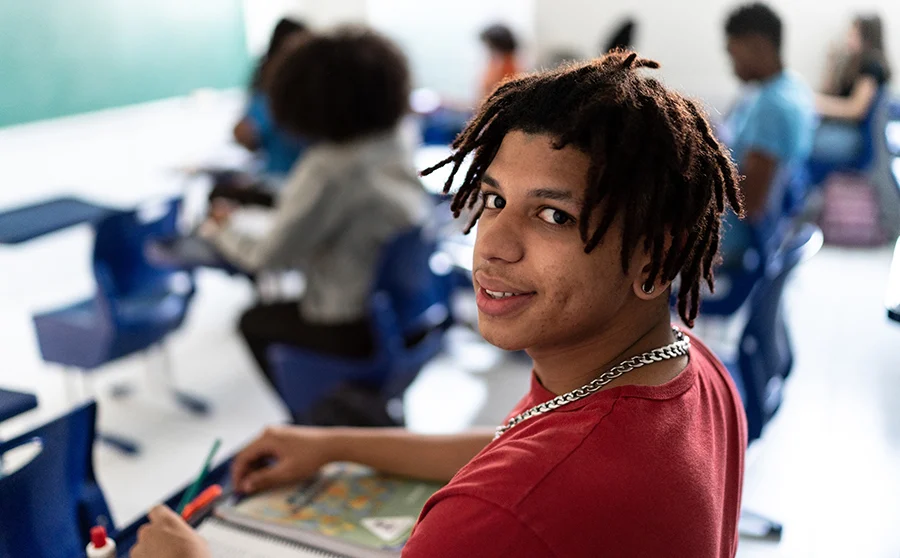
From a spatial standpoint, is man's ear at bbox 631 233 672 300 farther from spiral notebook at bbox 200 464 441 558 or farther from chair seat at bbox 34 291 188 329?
chair seat at bbox 34 291 188 329

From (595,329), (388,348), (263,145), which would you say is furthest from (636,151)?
(263,145)

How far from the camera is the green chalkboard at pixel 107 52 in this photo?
3678 mm

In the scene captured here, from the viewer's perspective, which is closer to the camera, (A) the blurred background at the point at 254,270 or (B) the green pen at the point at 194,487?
(B) the green pen at the point at 194,487

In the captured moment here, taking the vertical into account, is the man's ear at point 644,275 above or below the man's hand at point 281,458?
above

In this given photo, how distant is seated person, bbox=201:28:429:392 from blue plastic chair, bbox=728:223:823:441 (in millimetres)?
1059

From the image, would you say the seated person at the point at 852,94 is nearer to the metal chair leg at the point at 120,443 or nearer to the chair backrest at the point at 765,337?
the chair backrest at the point at 765,337

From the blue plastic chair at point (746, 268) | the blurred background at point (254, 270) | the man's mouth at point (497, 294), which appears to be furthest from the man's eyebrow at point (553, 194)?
the blue plastic chair at point (746, 268)

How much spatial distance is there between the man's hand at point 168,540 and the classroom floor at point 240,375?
160cm

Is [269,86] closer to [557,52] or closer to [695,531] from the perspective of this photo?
[695,531]

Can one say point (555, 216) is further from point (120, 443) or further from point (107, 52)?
point (107, 52)

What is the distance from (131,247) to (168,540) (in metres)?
2.04

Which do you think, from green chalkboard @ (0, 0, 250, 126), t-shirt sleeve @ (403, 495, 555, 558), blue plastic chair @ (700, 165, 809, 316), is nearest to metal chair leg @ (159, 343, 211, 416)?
green chalkboard @ (0, 0, 250, 126)

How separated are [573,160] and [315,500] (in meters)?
0.66

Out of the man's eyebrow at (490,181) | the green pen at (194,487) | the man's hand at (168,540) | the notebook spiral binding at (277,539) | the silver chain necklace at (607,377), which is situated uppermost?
the man's eyebrow at (490,181)
